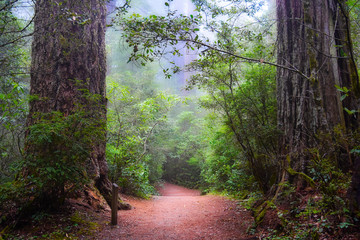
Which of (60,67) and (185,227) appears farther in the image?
(60,67)

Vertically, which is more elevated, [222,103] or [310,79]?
[222,103]

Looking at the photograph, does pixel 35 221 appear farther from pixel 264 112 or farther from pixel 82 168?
pixel 264 112

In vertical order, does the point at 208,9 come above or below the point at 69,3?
above

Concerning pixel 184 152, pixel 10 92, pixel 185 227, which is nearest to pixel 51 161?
pixel 10 92

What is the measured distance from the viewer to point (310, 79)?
4.18 metres

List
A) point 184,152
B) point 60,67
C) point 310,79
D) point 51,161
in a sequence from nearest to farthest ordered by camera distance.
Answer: point 51,161, point 310,79, point 60,67, point 184,152

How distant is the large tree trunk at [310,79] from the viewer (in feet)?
14.6

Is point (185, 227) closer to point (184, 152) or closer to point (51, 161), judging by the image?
point (51, 161)

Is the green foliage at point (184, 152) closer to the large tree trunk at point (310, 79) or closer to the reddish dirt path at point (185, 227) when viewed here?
the reddish dirt path at point (185, 227)

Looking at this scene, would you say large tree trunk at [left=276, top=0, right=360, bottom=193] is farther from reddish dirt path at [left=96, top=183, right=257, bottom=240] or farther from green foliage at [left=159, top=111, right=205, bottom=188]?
green foliage at [left=159, top=111, right=205, bottom=188]

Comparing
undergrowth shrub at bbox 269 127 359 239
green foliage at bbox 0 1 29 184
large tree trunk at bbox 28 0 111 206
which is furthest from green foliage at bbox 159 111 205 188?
undergrowth shrub at bbox 269 127 359 239

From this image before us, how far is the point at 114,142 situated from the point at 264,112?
19.9 ft

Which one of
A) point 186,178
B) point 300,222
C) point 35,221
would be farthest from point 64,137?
point 186,178

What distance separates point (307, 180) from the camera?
13.5ft
